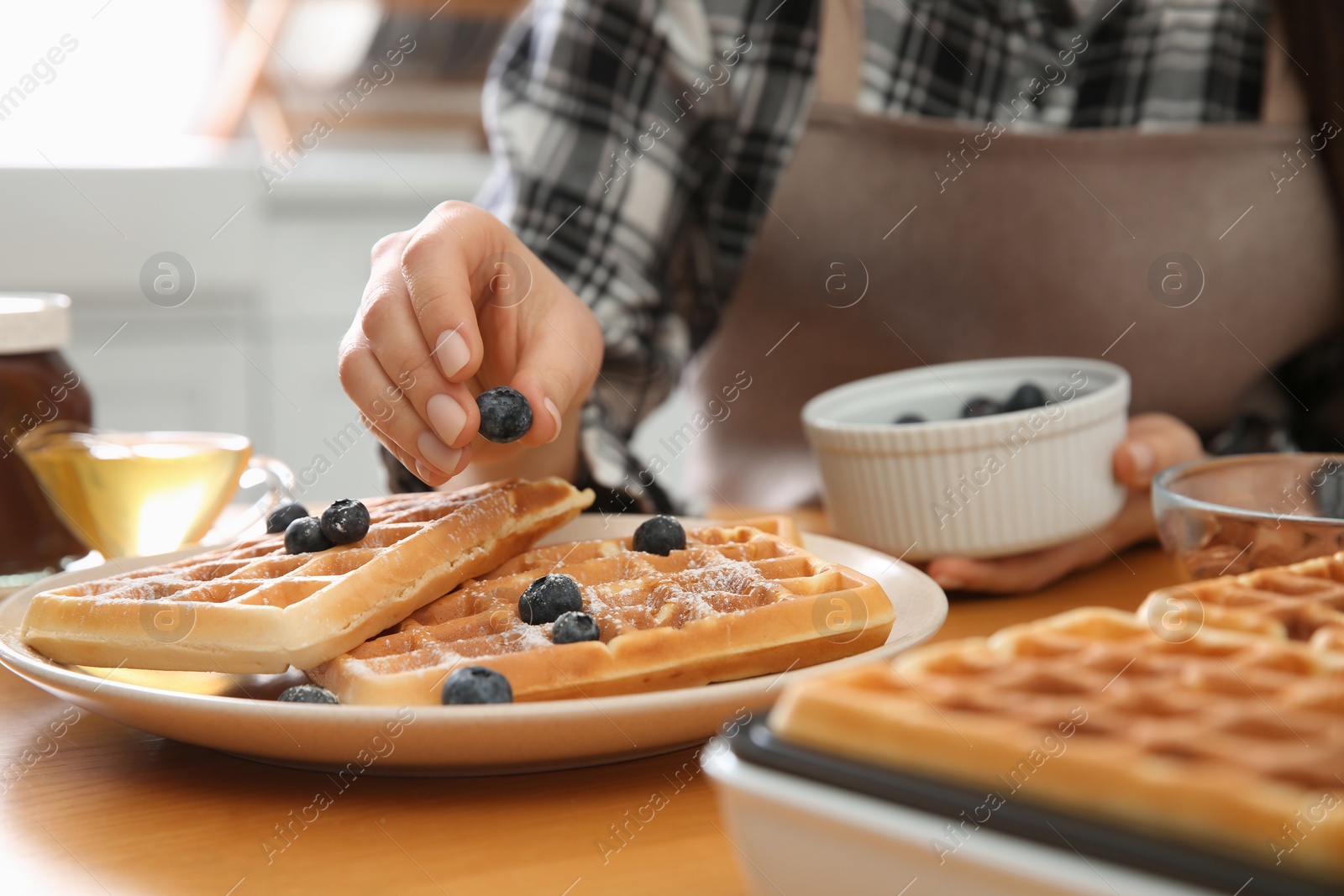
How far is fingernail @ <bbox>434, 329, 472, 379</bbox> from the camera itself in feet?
2.31

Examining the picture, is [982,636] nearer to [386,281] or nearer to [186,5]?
[386,281]

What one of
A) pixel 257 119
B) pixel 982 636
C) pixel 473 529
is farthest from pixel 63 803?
pixel 257 119

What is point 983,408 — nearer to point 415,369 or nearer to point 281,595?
point 415,369

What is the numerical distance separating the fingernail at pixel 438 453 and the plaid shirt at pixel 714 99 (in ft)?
1.46

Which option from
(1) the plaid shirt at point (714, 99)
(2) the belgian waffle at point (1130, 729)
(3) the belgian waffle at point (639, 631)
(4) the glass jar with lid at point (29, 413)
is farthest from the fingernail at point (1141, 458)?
(4) the glass jar with lid at point (29, 413)

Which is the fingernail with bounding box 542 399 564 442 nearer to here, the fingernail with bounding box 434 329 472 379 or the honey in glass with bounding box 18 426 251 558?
the fingernail with bounding box 434 329 472 379

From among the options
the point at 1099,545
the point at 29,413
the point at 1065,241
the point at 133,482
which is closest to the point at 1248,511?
the point at 1099,545

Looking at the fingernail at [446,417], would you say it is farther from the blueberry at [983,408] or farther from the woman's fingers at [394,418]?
the blueberry at [983,408]

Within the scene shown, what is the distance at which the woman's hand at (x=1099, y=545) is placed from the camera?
2.93 ft

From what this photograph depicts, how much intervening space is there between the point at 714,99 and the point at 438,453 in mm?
743

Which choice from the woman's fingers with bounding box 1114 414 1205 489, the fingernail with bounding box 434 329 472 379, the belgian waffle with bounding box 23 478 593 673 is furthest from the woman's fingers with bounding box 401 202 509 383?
the woman's fingers with bounding box 1114 414 1205 489

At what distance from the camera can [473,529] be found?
2.37 feet

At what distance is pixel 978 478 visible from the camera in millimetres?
890

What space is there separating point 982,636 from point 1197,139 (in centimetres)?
78
